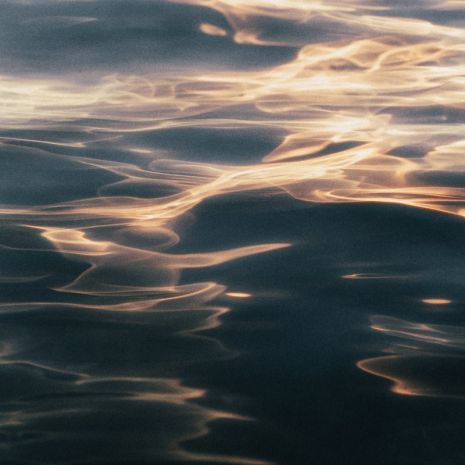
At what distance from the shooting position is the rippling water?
51.3 inches

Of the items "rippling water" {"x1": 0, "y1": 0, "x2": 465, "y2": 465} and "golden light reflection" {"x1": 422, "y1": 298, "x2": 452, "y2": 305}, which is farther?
"golden light reflection" {"x1": 422, "y1": 298, "x2": 452, "y2": 305}

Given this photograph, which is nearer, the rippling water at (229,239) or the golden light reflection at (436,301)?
the rippling water at (229,239)

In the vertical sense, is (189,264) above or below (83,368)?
above

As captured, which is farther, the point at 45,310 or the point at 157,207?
the point at 157,207

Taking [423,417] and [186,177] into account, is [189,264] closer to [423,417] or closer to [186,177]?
[186,177]

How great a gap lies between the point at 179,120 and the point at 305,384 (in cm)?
138

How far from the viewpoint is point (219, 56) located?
124 inches

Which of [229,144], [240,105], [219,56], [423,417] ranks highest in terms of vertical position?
[219,56]

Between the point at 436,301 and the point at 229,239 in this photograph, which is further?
the point at 229,239

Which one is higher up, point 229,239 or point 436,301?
point 229,239

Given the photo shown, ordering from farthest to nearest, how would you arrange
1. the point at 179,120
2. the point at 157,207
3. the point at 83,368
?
the point at 179,120
the point at 157,207
the point at 83,368

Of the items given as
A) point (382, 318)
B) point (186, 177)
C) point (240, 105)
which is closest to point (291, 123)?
point (240, 105)

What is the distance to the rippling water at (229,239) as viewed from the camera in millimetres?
1304

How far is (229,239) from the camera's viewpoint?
1896mm
